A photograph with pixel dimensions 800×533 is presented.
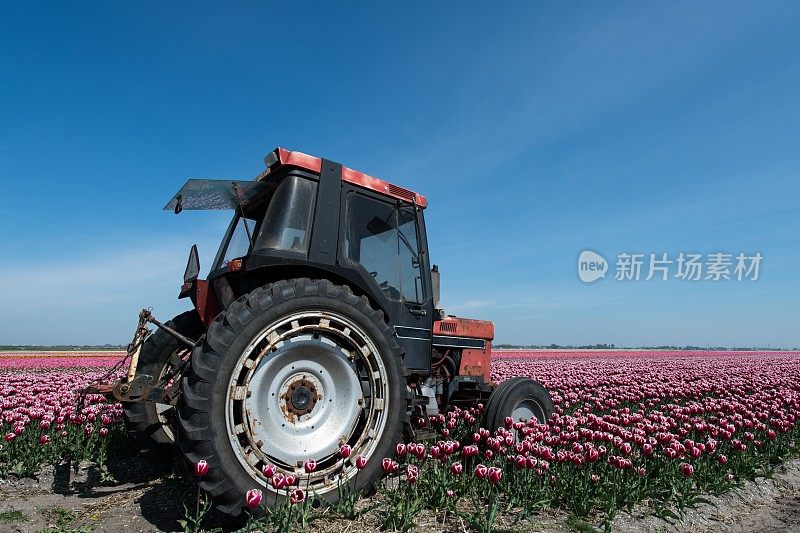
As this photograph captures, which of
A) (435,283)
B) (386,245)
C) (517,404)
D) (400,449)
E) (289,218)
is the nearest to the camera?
(400,449)

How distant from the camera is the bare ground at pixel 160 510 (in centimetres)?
345

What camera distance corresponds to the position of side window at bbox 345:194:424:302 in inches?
171

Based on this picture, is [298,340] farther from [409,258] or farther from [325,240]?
[409,258]

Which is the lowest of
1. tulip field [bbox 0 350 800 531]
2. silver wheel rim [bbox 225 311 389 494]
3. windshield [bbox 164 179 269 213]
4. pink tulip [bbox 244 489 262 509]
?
tulip field [bbox 0 350 800 531]

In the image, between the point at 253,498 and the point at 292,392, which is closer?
the point at 253,498

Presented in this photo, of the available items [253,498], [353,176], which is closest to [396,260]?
[353,176]

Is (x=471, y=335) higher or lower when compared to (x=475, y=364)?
higher

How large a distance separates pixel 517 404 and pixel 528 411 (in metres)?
0.34

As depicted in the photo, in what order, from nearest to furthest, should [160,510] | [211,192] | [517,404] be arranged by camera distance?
[160,510] → [211,192] → [517,404]

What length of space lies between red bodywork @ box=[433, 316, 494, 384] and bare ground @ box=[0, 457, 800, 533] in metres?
1.94

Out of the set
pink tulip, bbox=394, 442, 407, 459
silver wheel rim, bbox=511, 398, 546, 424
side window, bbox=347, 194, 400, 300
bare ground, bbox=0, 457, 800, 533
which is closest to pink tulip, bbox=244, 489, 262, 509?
bare ground, bbox=0, 457, 800, 533

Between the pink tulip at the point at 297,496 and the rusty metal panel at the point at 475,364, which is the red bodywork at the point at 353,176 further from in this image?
the pink tulip at the point at 297,496

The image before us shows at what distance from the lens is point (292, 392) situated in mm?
3391

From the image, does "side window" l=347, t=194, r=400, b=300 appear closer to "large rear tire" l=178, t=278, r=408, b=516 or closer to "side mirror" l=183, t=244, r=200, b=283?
"large rear tire" l=178, t=278, r=408, b=516
